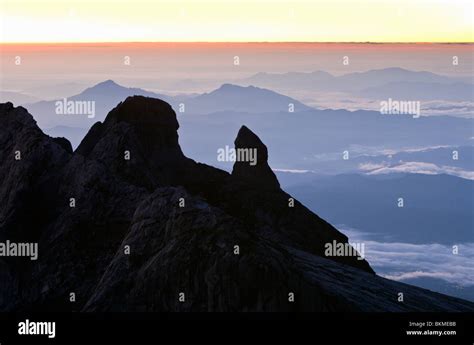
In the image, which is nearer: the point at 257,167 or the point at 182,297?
the point at 182,297

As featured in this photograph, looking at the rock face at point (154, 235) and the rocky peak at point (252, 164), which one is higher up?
the rocky peak at point (252, 164)

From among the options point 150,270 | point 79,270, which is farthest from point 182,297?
point 79,270

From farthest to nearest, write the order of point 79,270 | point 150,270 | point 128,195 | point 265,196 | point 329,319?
point 265,196, point 128,195, point 79,270, point 150,270, point 329,319

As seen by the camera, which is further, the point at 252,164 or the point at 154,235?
the point at 252,164

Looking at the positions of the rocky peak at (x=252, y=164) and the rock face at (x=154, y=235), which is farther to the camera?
the rocky peak at (x=252, y=164)

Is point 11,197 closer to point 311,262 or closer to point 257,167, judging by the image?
point 311,262

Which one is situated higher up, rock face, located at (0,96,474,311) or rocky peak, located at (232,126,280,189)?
rocky peak, located at (232,126,280,189)

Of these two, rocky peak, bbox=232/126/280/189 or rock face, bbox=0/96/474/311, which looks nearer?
rock face, bbox=0/96/474/311

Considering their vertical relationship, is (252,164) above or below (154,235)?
above
